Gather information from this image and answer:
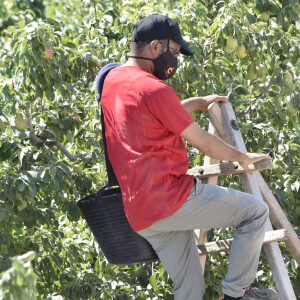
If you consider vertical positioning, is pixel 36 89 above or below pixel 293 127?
above

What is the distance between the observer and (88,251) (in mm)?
4531

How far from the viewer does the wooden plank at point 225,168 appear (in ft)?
10.9

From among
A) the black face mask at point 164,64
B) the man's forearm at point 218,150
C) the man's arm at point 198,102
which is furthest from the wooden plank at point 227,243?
the black face mask at point 164,64

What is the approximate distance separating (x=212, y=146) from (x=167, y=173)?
0.21 meters

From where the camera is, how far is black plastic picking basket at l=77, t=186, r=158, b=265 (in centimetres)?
342

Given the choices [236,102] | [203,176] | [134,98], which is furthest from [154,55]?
[236,102]

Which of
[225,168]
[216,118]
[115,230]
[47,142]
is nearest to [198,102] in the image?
[216,118]

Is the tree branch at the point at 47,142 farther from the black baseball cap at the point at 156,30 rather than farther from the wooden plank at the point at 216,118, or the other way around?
the black baseball cap at the point at 156,30

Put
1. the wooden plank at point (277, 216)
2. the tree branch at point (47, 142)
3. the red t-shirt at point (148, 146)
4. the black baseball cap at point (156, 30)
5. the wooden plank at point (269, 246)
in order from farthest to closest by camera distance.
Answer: the tree branch at point (47, 142)
the wooden plank at point (277, 216)
the wooden plank at point (269, 246)
the black baseball cap at point (156, 30)
the red t-shirt at point (148, 146)

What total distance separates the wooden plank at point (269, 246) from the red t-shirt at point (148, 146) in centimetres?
49

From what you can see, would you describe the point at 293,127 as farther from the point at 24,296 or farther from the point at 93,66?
the point at 24,296

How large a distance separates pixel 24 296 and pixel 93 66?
2.57 m

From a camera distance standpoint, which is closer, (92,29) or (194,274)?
(194,274)

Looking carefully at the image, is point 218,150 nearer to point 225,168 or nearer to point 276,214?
point 225,168
